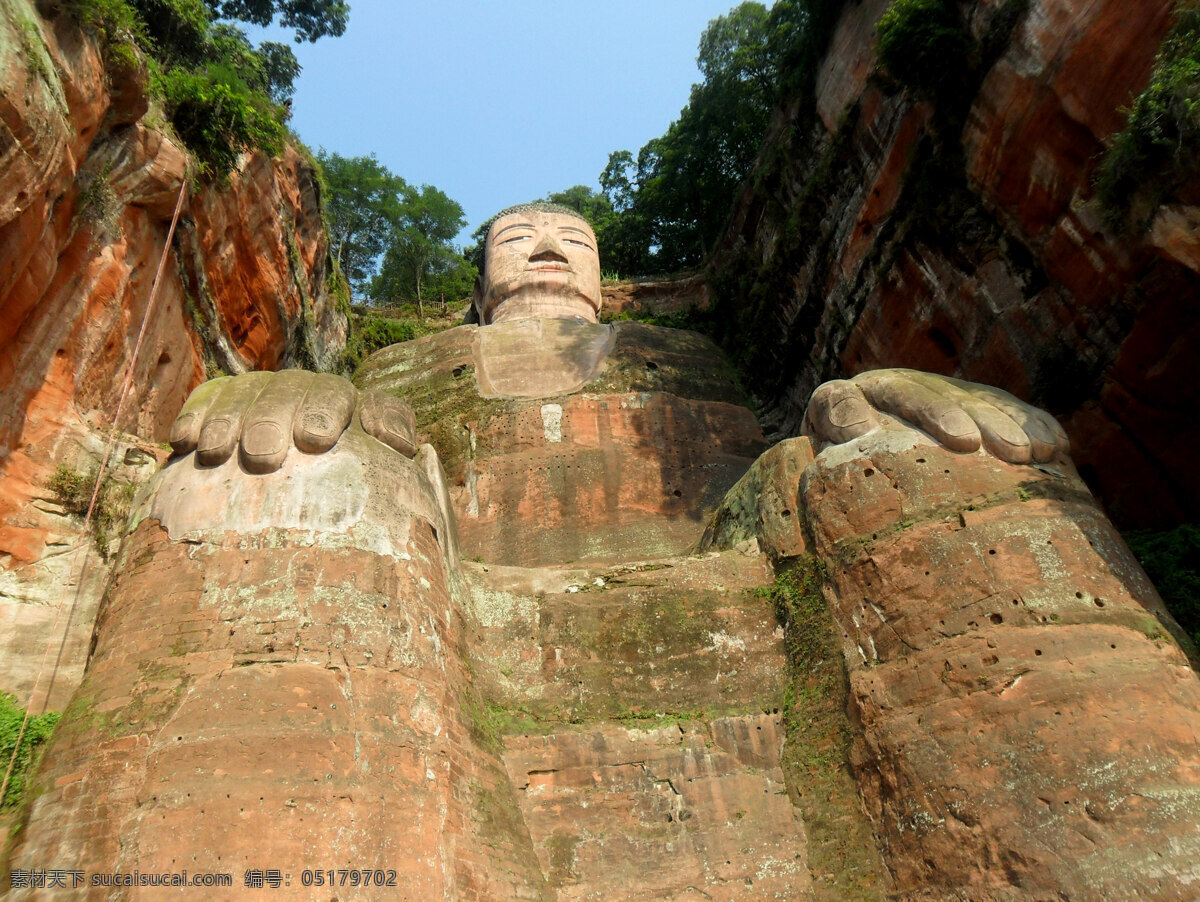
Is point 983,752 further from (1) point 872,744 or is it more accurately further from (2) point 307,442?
(2) point 307,442

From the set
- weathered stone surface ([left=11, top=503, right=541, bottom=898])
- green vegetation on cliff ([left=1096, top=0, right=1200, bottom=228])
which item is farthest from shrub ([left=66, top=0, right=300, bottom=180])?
green vegetation on cliff ([left=1096, top=0, right=1200, bottom=228])

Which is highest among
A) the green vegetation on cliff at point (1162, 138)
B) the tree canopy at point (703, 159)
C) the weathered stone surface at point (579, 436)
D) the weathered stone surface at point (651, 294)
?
the tree canopy at point (703, 159)

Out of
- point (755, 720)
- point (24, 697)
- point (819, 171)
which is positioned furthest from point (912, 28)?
point (24, 697)

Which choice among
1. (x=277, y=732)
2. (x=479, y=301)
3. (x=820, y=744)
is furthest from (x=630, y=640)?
(x=479, y=301)

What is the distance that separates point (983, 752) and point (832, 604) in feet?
5.70

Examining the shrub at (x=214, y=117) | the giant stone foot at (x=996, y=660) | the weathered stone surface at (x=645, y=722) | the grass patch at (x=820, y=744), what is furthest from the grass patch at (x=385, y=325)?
the giant stone foot at (x=996, y=660)

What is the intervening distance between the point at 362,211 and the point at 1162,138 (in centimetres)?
2485

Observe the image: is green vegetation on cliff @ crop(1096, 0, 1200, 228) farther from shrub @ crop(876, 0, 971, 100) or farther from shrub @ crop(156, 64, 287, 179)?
shrub @ crop(156, 64, 287, 179)

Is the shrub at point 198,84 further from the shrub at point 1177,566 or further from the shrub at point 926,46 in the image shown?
the shrub at point 1177,566

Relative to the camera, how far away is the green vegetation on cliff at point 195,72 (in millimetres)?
8445

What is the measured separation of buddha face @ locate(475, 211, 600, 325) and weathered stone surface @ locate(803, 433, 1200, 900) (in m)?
10.9

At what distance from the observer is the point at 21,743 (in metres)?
6.11

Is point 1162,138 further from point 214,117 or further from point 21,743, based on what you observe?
point 21,743

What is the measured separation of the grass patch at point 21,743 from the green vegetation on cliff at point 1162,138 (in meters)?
9.32
